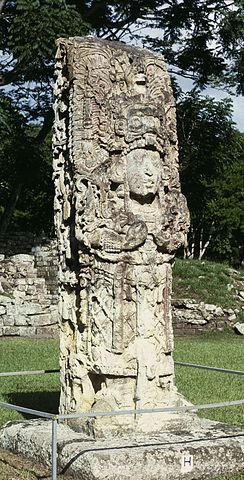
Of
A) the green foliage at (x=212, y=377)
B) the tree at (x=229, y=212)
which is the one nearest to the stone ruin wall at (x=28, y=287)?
the green foliage at (x=212, y=377)

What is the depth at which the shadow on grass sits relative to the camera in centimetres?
957

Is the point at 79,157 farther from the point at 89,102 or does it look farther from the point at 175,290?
the point at 175,290

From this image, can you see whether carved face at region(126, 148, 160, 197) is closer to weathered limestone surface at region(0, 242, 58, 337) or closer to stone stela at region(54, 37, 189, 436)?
stone stela at region(54, 37, 189, 436)

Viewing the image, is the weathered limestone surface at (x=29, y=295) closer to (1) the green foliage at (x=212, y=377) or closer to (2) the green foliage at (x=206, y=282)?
(1) the green foliage at (x=212, y=377)

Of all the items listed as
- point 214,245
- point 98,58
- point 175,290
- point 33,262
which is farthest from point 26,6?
point 214,245

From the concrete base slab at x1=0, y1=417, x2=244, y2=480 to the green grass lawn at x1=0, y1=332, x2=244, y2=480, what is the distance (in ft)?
0.70

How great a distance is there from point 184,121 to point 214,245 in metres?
20.8

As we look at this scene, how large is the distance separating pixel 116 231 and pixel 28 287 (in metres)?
14.0

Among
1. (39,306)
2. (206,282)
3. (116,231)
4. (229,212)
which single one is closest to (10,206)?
(206,282)

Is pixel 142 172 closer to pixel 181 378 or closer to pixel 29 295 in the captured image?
pixel 181 378

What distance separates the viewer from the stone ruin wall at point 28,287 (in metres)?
19.8

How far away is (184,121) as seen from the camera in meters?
26.7

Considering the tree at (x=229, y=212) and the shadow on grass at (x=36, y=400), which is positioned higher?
the tree at (x=229, y=212)

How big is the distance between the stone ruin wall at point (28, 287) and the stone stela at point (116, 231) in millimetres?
11947
